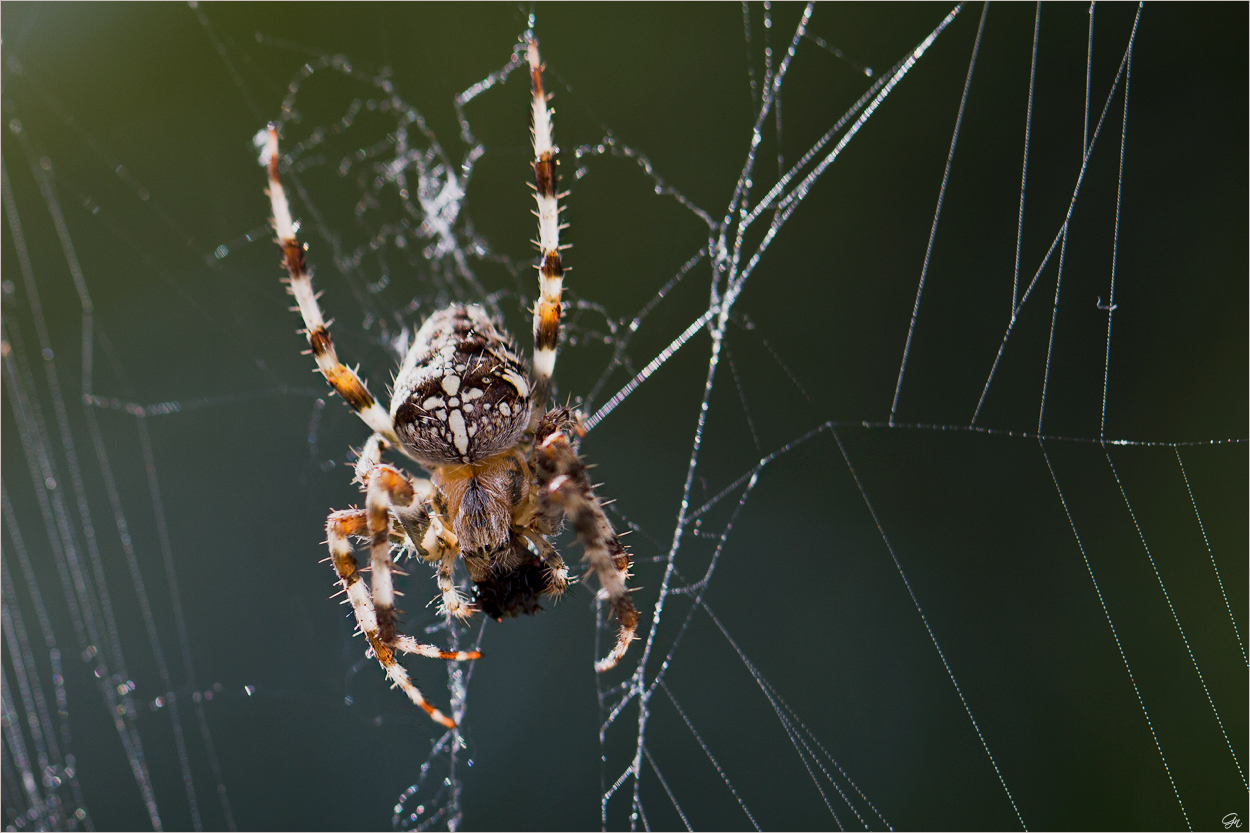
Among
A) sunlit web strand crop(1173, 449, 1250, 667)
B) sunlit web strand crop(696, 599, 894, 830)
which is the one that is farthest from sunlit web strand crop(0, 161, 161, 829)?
sunlit web strand crop(1173, 449, 1250, 667)

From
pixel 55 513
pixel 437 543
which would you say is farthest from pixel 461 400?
pixel 55 513

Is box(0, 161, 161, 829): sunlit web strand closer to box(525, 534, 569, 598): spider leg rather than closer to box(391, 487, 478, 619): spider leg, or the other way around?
box(391, 487, 478, 619): spider leg

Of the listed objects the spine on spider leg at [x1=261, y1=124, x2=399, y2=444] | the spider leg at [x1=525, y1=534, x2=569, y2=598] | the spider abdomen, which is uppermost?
the spine on spider leg at [x1=261, y1=124, x2=399, y2=444]

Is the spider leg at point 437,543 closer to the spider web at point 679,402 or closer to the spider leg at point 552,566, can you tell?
the spider leg at point 552,566

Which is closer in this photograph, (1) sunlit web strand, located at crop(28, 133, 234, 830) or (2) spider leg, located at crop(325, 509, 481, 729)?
(2) spider leg, located at crop(325, 509, 481, 729)

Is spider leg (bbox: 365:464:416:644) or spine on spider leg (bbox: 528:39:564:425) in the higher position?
spine on spider leg (bbox: 528:39:564:425)

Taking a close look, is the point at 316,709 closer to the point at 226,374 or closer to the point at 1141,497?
the point at 226,374

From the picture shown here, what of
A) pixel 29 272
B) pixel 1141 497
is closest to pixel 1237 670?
pixel 1141 497
